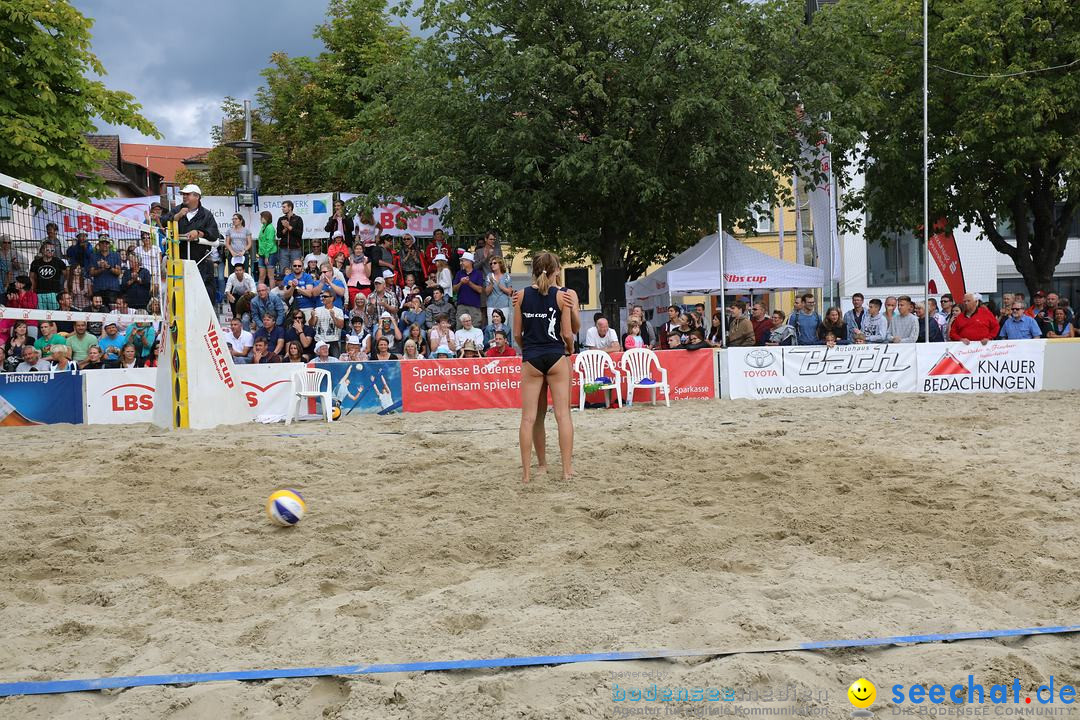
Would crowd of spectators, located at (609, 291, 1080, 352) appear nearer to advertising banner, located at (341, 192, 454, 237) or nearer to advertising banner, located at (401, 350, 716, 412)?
advertising banner, located at (401, 350, 716, 412)

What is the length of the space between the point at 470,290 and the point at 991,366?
8255mm

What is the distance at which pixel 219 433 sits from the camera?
11094 mm

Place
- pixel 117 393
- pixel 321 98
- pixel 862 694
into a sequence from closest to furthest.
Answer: pixel 862 694
pixel 117 393
pixel 321 98

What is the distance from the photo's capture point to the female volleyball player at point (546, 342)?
7191 mm

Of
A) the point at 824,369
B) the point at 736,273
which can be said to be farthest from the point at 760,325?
the point at 736,273

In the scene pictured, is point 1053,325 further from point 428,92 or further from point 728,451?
point 428,92

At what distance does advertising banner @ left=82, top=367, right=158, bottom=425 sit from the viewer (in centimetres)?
1332

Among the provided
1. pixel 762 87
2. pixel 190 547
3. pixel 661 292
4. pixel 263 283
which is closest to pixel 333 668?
pixel 190 547

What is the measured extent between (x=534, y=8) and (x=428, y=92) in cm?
252

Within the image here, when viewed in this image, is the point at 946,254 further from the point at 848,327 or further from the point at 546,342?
the point at 546,342

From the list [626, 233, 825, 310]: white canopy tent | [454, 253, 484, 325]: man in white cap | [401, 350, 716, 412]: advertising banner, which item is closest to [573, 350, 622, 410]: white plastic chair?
[401, 350, 716, 412]: advertising banner

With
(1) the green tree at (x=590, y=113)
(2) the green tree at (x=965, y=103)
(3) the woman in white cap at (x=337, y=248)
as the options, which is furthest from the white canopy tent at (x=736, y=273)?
(3) the woman in white cap at (x=337, y=248)

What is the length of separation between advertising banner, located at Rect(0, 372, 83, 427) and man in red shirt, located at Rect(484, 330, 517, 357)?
19.1 ft

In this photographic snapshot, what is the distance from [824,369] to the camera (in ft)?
47.9
